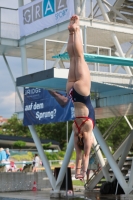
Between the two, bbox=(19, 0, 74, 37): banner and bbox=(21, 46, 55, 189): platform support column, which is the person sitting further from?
bbox=(21, 46, 55, 189): platform support column

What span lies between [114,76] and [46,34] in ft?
12.5

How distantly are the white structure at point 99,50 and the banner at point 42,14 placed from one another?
223mm

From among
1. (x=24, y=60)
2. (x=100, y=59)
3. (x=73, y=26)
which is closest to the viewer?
(x=73, y=26)

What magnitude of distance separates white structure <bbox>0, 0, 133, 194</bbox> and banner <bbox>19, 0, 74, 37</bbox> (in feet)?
0.73

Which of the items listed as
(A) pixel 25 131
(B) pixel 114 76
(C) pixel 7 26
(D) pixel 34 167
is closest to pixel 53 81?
(B) pixel 114 76

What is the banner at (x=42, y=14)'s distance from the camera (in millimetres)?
20875

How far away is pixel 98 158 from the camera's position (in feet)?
85.8

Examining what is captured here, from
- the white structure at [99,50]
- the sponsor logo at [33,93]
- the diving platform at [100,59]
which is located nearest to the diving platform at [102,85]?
the white structure at [99,50]

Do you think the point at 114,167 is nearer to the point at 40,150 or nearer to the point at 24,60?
the point at 40,150

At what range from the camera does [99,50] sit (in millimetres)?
22328

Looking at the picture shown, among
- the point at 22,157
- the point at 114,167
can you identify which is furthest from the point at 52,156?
the point at 114,167

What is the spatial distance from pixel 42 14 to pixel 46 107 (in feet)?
14.8

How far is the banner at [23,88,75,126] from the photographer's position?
76.4ft

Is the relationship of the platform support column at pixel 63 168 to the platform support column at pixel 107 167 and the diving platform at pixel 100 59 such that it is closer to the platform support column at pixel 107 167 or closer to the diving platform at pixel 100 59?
the platform support column at pixel 107 167
